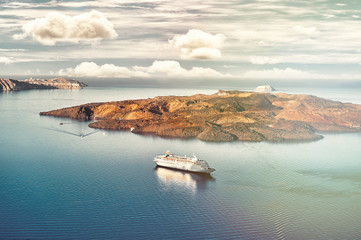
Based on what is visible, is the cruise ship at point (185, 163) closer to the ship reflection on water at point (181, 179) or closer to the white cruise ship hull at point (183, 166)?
the white cruise ship hull at point (183, 166)

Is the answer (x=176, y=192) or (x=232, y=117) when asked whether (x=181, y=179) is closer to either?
(x=176, y=192)

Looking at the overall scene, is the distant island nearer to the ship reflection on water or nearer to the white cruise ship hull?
the white cruise ship hull

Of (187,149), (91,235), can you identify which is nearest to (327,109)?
(187,149)

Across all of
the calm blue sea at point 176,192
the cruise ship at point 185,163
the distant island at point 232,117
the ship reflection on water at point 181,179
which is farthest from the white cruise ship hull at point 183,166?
the distant island at point 232,117

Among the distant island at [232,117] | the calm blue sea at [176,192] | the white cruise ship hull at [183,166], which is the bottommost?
the calm blue sea at [176,192]

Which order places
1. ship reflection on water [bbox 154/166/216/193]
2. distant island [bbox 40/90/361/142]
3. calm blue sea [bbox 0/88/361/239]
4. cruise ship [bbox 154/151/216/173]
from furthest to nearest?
distant island [bbox 40/90/361/142] < cruise ship [bbox 154/151/216/173] < ship reflection on water [bbox 154/166/216/193] < calm blue sea [bbox 0/88/361/239]

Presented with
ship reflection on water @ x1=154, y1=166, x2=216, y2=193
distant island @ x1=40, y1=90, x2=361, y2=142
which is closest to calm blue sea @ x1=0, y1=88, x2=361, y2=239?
ship reflection on water @ x1=154, y1=166, x2=216, y2=193
